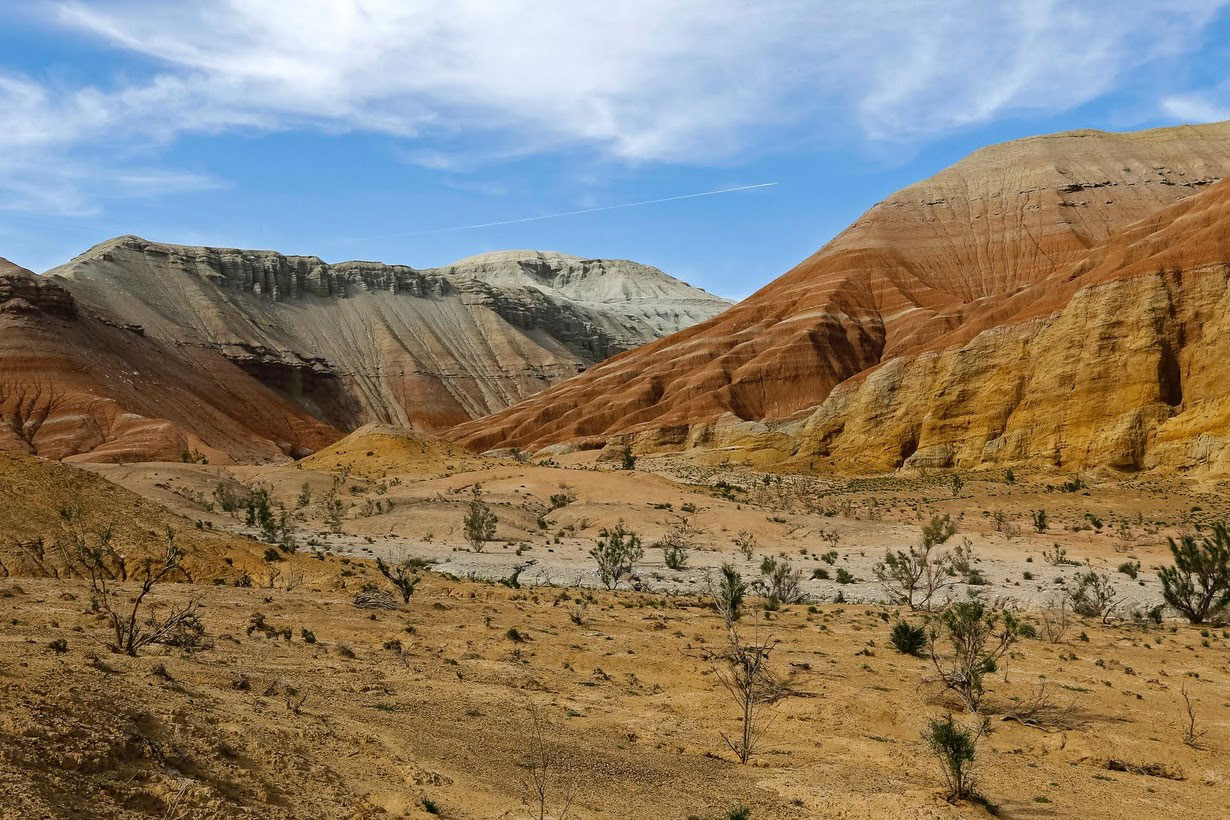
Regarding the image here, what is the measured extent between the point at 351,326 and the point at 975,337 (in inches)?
3635

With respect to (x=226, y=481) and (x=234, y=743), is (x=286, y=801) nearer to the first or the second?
(x=234, y=743)

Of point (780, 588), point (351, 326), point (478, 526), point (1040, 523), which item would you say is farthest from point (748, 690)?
point (351, 326)

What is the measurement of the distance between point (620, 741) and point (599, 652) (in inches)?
178

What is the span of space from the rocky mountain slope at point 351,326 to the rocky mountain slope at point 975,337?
87.9 ft

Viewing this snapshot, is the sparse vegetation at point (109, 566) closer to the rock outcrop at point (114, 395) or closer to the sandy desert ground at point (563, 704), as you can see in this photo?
the sandy desert ground at point (563, 704)

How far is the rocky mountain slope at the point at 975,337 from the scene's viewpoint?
171ft

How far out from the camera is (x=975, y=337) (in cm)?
6200

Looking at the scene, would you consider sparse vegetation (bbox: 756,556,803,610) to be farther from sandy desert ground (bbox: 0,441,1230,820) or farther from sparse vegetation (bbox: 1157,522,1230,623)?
sparse vegetation (bbox: 1157,522,1230,623)

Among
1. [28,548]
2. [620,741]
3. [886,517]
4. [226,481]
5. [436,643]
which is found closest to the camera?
[620,741]

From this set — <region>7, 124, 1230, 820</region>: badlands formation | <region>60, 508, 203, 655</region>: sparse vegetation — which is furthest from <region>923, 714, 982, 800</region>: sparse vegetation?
<region>60, 508, 203, 655</region>: sparse vegetation

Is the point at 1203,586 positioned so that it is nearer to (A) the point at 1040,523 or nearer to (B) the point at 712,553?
(A) the point at 1040,523

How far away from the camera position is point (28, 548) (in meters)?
17.3

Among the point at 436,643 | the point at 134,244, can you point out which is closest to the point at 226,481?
the point at 436,643

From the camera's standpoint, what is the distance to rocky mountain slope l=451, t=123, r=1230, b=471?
52.1m
